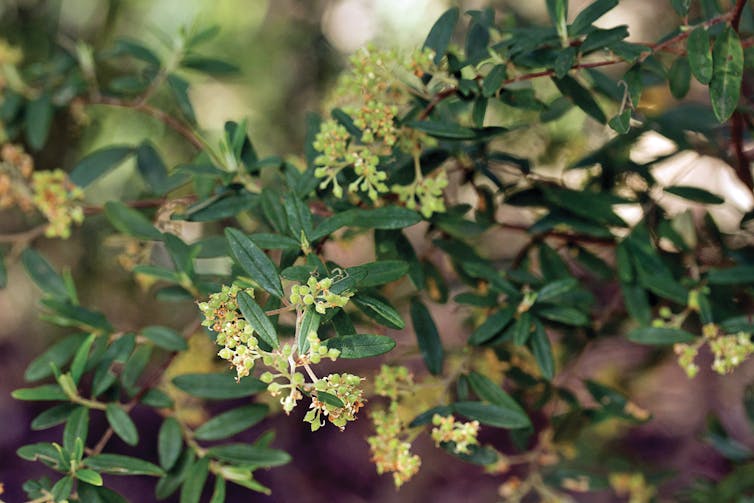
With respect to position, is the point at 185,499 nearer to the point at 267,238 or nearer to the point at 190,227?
the point at 267,238

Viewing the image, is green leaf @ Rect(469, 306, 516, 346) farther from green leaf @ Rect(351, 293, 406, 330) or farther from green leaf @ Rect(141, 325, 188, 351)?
green leaf @ Rect(141, 325, 188, 351)

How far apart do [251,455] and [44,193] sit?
0.47 meters

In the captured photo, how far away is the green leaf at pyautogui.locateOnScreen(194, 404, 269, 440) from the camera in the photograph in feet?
3.02

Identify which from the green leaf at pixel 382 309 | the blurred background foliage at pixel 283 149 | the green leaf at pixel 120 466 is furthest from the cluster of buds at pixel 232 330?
the blurred background foliage at pixel 283 149

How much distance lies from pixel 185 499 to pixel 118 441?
1.81 m

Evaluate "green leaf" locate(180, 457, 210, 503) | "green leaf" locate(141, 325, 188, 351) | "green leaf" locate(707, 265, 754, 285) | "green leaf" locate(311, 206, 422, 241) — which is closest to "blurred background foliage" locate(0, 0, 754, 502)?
"green leaf" locate(707, 265, 754, 285)

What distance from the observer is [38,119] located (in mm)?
1148

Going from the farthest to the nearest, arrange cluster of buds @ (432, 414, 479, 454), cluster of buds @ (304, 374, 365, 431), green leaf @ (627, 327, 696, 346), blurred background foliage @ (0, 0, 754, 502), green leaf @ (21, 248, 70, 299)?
1. blurred background foliage @ (0, 0, 754, 502)
2. green leaf @ (21, 248, 70, 299)
3. green leaf @ (627, 327, 696, 346)
4. cluster of buds @ (432, 414, 479, 454)
5. cluster of buds @ (304, 374, 365, 431)

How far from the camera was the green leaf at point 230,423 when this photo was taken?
920 millimetres

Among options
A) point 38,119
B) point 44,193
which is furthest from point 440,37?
point 38,119

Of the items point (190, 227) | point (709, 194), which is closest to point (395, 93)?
point (709, 194)

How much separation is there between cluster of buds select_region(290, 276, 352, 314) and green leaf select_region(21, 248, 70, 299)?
1.70 ft

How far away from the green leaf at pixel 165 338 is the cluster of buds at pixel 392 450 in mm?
279

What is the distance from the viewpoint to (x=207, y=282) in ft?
3.00
